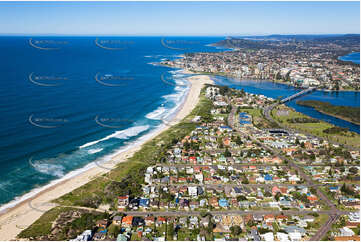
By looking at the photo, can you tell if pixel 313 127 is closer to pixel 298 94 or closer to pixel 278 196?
pixel 278 196

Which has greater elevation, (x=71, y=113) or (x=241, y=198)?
(x=71, y=113)

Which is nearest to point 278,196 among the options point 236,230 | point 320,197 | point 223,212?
point 320,197

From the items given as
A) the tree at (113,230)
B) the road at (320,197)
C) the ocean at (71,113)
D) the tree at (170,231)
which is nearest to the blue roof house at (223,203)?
the tree at (170,231)

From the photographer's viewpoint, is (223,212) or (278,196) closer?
(223,212)

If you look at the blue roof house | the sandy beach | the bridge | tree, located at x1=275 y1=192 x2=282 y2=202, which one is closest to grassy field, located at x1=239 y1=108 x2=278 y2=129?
the bridge

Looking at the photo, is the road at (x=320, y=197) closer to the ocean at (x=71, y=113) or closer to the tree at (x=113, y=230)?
the tree at (x=113, y=230)

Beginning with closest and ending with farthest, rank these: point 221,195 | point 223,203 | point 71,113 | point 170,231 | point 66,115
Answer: point 170,231 < point 223,203 < point 221,195 < point 66,115 < point 71,113
